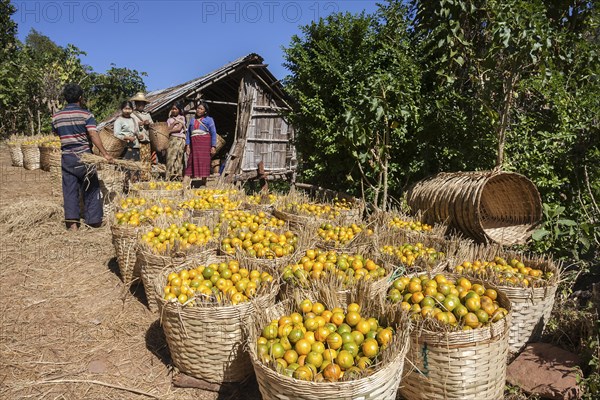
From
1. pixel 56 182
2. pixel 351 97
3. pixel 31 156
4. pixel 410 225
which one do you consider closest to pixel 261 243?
pixel 410 225

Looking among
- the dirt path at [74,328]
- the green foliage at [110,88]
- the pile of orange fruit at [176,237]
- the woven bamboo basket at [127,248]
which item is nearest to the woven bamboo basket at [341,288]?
the dirt path at [74,328]

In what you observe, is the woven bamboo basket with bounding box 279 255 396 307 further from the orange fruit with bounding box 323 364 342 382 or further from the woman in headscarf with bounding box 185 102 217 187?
the woman in headscarf with bounding box 185 102 217 187

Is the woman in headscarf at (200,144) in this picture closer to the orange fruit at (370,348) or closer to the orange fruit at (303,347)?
the orange fruit at (303,347)

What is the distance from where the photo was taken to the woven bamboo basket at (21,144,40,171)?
12.6 metres

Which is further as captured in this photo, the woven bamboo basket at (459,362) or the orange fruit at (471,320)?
the orange fruit at (471,320)

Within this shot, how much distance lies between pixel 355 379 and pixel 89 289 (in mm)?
3954

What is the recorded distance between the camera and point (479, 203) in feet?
15.8

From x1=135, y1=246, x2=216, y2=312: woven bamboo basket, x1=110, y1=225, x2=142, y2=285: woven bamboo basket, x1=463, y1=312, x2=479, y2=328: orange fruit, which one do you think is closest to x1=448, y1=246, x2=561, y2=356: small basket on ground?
x1=463, y1=312, x2=479, y2=328: orange fruit

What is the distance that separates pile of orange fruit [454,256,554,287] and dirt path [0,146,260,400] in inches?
86.4

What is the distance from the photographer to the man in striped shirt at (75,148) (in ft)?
21.0

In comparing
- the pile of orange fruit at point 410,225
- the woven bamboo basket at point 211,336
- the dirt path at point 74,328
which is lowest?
the dirt path at point 74,328

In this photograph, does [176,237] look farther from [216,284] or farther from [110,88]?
[110,88]

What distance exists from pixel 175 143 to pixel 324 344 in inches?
354

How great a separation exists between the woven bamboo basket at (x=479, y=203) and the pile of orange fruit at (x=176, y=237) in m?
3.12
